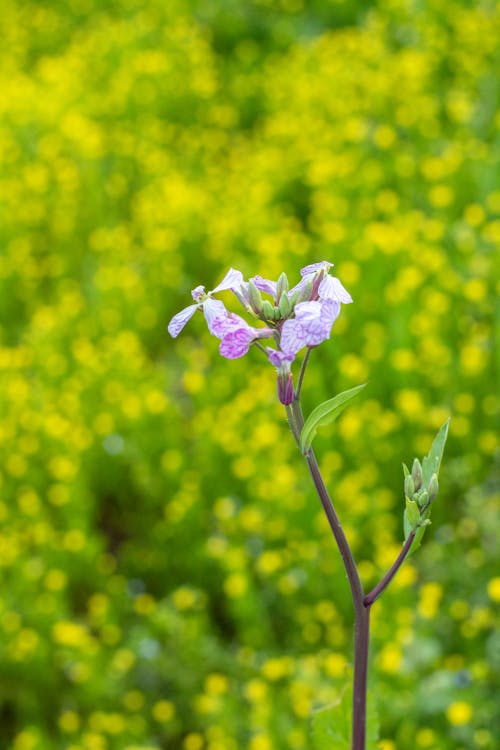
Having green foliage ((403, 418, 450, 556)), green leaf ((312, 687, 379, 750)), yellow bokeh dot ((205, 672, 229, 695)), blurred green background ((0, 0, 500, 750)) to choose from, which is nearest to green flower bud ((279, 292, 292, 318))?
green foliage ((403, 418, 450, 556))

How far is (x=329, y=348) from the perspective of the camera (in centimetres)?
299

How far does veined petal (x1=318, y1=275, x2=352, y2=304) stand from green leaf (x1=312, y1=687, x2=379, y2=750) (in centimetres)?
52

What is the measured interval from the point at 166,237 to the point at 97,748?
248 centimetres

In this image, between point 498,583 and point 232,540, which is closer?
point 498,583

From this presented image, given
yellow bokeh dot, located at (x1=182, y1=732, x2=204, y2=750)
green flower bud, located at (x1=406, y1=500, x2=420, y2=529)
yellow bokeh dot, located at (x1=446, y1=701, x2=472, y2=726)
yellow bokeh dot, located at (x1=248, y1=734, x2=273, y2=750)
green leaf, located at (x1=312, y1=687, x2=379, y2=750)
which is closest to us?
green flower bud, located at (x1=406, y1=500, x2=420, y2=529)

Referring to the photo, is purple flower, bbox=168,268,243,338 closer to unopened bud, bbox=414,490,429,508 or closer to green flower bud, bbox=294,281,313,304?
green flower bud, bbox=294,281,313,304

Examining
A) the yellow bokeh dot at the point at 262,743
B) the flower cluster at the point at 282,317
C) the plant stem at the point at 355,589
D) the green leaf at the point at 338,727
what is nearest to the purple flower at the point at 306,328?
Result: the flower cluster at the point at 282,317

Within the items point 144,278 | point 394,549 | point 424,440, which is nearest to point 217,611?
point 394,549

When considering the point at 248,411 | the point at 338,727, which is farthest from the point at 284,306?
the point at 248,411

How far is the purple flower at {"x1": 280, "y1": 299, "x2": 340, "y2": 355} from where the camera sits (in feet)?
2.34

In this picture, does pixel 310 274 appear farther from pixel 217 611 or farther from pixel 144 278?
pixel 144 278

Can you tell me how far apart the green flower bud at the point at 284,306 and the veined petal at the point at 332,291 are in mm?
35

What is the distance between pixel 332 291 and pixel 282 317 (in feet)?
0.20

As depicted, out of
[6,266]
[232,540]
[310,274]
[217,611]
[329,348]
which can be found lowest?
[217,611]
